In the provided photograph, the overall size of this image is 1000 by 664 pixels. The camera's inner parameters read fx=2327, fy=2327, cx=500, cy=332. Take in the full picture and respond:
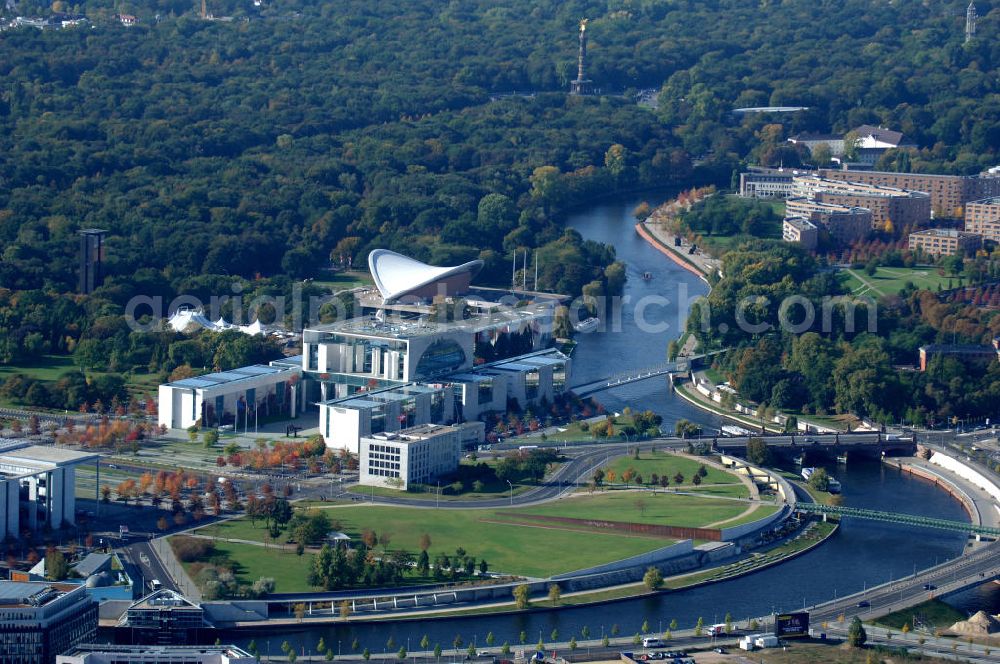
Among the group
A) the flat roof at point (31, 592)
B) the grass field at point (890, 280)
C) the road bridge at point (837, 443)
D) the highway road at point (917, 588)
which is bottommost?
the highway road at point (917, 588)

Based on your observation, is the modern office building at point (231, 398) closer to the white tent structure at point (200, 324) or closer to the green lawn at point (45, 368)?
the green lawn at point (45, 368)

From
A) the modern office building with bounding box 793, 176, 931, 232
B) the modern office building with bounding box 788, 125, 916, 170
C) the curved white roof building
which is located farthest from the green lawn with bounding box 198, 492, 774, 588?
the modern office building with bounding box 788, 125, 916, 170

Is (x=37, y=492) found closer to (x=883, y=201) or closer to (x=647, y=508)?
(x=647, y=508)

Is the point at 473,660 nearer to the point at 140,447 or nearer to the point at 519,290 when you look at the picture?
Answer: the point at 140,447

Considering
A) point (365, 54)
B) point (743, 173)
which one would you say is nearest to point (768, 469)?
point (743, 173)

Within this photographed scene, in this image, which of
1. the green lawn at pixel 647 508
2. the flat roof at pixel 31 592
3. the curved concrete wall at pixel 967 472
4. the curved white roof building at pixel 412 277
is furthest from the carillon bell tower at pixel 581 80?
the flat roof at pixel 31 592
